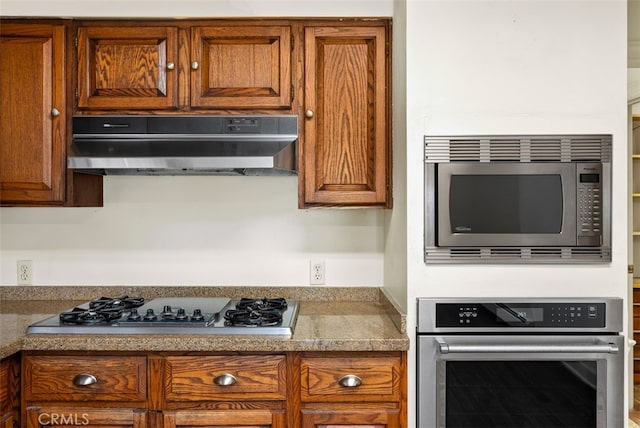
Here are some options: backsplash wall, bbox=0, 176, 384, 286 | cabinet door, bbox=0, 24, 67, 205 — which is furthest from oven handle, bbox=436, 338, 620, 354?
cabinet door, bbox=0, 24, 67, 205

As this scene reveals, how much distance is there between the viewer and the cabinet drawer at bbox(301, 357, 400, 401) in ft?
5.39

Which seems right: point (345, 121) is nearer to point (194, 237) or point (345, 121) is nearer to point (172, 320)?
point (194, 237)

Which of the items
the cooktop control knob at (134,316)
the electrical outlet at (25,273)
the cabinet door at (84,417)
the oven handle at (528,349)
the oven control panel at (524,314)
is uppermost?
the electrical outlet at (25,273)

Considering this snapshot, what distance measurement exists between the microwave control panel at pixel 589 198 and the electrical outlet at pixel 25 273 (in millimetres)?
2435

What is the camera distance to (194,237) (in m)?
2.29

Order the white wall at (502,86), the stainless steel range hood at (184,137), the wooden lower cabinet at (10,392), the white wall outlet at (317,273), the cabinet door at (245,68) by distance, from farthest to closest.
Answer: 1. the white wall outlet at (317,273)
2. the cabinet door at (245,68)
3. the stainless steel range hood at (184,137)
4. the white wall at (502,86)
5. the wooden lower cabinet at (10,392)

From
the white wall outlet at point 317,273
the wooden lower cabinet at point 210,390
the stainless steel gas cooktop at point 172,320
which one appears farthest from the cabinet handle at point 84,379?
the white wall outlet at point 317,273

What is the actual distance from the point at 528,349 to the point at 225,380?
105cm

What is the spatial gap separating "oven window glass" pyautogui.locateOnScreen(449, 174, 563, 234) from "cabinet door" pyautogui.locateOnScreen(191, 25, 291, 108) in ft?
2.73

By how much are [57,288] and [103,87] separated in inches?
40.0

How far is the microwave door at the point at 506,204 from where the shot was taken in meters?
1.66

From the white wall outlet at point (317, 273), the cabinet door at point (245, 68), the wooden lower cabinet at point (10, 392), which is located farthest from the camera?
the white wall outlet at point (317, 273)

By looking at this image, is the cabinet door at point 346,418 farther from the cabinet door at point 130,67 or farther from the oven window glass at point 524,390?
the cabinet door at point 130,67

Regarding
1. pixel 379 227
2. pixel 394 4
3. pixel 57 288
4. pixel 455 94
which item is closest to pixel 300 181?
pixel 379 227
